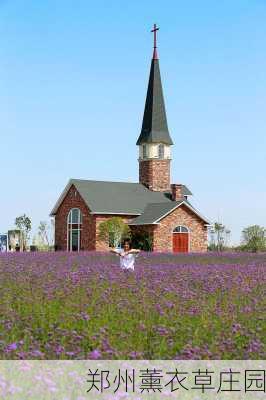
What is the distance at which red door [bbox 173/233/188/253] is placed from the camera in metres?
42.2

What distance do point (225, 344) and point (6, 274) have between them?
708 cm

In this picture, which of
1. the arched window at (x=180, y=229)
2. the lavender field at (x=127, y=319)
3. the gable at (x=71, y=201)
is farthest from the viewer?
the gable at (x=71, y=201)

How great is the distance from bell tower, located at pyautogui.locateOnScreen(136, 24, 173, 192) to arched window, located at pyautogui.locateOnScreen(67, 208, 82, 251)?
6812 mm

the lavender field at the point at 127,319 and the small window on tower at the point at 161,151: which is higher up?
the small window on tower at the point at 161,151

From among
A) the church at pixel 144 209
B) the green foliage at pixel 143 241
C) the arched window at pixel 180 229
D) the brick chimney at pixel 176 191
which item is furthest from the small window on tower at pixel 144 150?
the green foliage at pixel 143 241

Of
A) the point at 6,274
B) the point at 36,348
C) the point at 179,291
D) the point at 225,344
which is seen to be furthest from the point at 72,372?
the point at 6,274

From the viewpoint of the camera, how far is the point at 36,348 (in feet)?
17.8

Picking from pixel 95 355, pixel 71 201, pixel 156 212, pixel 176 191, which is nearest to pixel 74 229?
pixel 71 201

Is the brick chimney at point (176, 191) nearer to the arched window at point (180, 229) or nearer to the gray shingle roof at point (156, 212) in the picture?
the gray shingle roof at point (156, 212)

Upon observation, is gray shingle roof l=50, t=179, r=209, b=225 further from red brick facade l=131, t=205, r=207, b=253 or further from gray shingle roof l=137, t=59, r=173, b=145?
gray shingle roof l=137, t=59, r=173, b=145

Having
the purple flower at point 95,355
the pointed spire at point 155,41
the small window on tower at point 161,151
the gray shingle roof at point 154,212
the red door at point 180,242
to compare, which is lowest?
the purple flower at point 95,355

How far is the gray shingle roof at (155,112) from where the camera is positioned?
164ft

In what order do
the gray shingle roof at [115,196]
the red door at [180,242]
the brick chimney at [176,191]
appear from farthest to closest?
the brick chimney at [176,191], the red door at [180,242], the gray shingle roof at [115,196]

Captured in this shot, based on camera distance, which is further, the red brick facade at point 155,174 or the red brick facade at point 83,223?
the red brick facade at point 155,174
